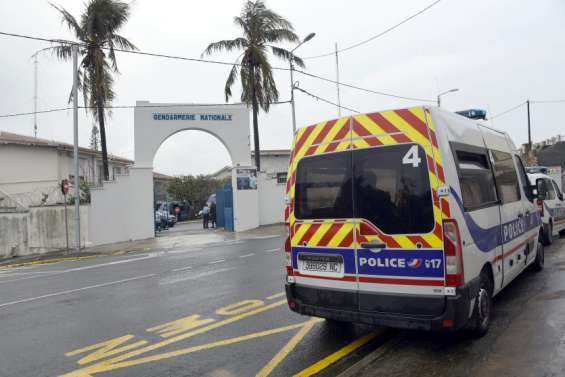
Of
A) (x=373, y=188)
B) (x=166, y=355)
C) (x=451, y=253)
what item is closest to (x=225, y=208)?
(x=166, y=355)

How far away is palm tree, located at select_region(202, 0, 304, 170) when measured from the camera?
24.2 metres

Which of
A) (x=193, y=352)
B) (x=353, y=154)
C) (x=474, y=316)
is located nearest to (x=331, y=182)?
(x=353, y=154)

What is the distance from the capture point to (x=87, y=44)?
68.8ft

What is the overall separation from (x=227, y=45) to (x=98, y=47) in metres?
6.50

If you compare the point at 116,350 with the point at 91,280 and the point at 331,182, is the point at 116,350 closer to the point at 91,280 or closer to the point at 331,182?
the point at 331,182

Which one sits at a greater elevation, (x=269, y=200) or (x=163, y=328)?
(x=269, y=200)

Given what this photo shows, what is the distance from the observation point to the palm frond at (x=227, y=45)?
23.9 m

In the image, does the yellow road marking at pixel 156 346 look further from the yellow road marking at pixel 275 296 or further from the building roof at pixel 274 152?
the building roof at pixel 274 152

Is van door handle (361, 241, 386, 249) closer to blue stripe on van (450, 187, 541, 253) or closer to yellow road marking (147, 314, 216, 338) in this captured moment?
blue stripe on van (450, 187, 541, 253)

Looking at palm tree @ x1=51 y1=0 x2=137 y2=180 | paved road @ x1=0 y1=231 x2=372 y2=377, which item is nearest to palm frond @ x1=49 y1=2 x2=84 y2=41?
palm tree @ x1=51 y1=0 x2=137 y2=180

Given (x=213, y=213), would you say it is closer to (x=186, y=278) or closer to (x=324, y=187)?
(x=186, y=278)

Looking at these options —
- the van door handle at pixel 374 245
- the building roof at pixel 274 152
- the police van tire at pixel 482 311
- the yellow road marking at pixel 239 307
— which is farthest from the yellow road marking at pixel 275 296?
the building roof at pixel 274 152

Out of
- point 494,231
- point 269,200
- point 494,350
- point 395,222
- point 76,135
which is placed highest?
point 76,135

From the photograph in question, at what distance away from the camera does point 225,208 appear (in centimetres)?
2486
